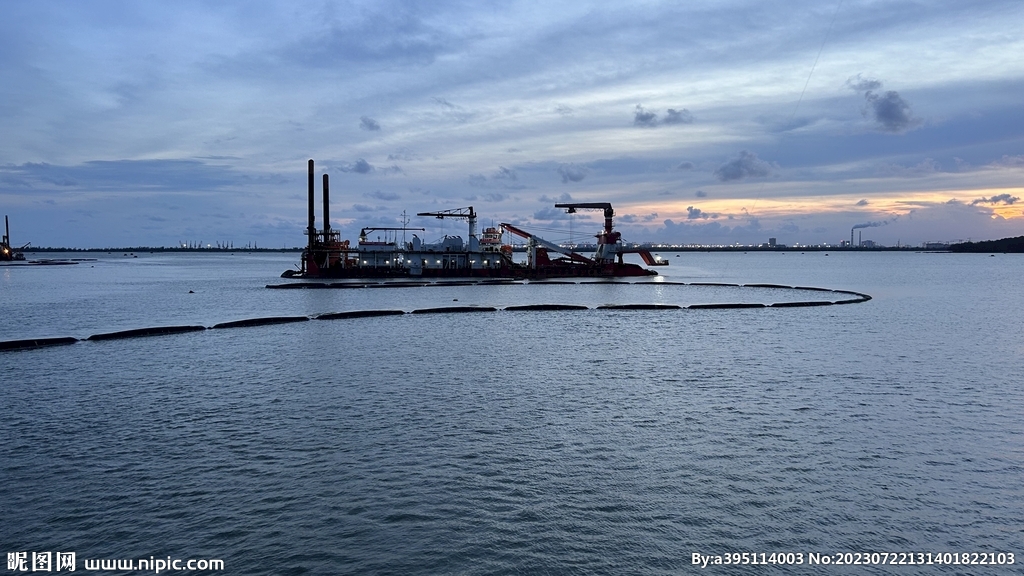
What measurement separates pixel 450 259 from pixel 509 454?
13234 centimetres

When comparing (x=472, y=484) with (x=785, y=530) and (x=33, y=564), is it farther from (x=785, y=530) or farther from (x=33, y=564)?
(x=33, y=564)

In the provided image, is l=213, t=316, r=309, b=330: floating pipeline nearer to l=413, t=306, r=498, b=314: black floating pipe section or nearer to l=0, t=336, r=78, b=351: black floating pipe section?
l=0, t=336, r=78, b=351: black floating pipe section

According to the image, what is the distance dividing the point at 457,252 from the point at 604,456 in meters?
131

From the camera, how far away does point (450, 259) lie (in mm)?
152500

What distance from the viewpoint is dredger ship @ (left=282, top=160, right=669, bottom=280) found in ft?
487

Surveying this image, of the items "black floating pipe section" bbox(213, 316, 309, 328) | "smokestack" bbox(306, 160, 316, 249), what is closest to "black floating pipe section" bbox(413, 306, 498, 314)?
"black floating pipe section" bbox(213, 316, 309, 328)

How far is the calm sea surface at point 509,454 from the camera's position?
1516cm

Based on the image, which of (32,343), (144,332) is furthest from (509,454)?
(144,332)

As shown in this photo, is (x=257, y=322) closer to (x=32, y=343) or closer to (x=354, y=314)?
(x=354, y=314)

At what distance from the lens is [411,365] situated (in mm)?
39625

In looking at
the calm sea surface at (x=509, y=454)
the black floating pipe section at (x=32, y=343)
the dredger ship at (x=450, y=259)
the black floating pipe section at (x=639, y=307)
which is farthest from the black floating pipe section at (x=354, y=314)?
the dredger ship at (x=450, y=259)

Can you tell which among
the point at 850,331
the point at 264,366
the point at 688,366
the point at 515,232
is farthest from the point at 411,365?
the point at 515,232

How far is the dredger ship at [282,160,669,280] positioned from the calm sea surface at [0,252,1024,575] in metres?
100

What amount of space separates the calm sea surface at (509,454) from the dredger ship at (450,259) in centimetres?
10036
